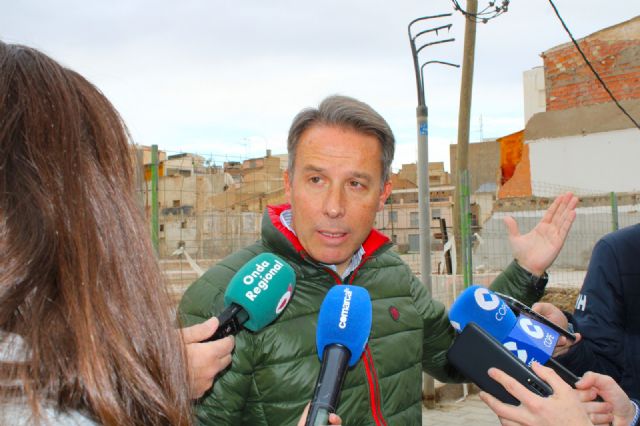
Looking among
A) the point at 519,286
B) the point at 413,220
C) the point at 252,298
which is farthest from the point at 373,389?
the point at 413,220

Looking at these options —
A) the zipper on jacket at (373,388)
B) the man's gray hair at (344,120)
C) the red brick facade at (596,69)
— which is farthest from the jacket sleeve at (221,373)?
the red brick facade at (596,69)

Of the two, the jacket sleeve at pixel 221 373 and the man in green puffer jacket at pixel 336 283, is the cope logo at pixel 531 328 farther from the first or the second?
the jacket sleeve at pixel 221 373

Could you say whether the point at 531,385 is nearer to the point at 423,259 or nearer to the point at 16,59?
the point at 16,59

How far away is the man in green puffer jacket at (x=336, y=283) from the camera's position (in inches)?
74.9

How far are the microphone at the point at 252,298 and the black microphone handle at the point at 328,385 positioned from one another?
245 millimetres

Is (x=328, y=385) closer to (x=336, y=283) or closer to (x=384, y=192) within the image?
(x=336, y=283)

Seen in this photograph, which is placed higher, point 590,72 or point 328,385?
point 590,72

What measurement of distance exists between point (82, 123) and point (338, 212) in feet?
4.01

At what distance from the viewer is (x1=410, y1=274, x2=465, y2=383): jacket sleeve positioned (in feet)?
7.86

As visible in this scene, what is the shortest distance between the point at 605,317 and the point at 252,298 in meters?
1.80

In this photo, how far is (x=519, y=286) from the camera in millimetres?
2361

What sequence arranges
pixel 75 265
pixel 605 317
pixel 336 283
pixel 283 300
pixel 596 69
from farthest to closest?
pixel 596 69 → pixel 605 317 → pixel 336 283 → pixel 283 300 → pixel 75 265

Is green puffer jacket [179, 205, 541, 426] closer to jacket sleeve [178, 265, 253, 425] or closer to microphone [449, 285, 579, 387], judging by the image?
jacket sleeve [178, 265, 253, 425]

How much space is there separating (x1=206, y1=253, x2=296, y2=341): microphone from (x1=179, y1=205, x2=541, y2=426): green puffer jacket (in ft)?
0.73
